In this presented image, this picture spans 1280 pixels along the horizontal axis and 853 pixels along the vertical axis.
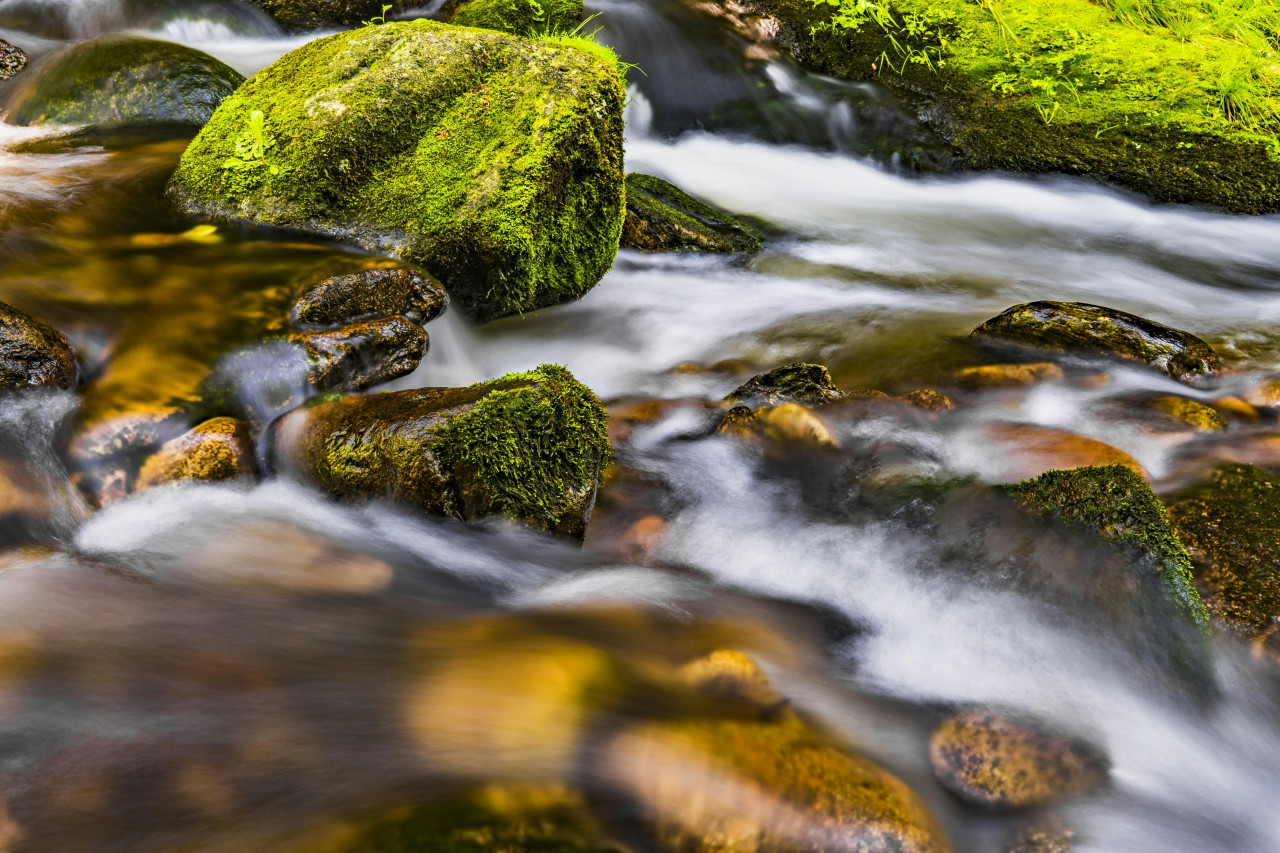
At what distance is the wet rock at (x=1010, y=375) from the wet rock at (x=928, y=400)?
353 millimetres

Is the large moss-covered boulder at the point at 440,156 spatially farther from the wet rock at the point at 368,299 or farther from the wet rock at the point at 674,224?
the wet rock at the point at 674,224

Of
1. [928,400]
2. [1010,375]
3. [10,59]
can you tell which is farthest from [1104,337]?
[10,59]

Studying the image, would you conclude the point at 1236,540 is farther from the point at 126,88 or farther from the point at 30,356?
the point at 126,88

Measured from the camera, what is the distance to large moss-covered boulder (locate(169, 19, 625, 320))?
448 centimetres

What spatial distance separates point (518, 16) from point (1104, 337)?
581 centimetres

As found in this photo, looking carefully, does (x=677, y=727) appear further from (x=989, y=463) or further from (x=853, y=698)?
(x=989, y=463)

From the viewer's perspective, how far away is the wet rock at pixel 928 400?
176 inches

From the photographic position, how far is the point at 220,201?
464cm

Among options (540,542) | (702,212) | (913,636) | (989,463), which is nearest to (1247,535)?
(989,463)

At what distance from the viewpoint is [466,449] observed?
10.7 feet

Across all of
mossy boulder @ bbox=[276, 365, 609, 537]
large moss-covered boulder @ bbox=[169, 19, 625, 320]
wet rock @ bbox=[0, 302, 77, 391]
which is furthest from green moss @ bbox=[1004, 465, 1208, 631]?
wet rock @ bbox=[0, 302, 77, 391]

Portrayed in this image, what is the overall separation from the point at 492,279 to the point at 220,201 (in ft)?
5.34

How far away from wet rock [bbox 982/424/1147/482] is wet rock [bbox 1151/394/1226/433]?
59cm

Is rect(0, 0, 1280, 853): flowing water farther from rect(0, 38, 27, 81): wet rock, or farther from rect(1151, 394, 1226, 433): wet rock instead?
rect(0, 38, 27, 81): wet rock
